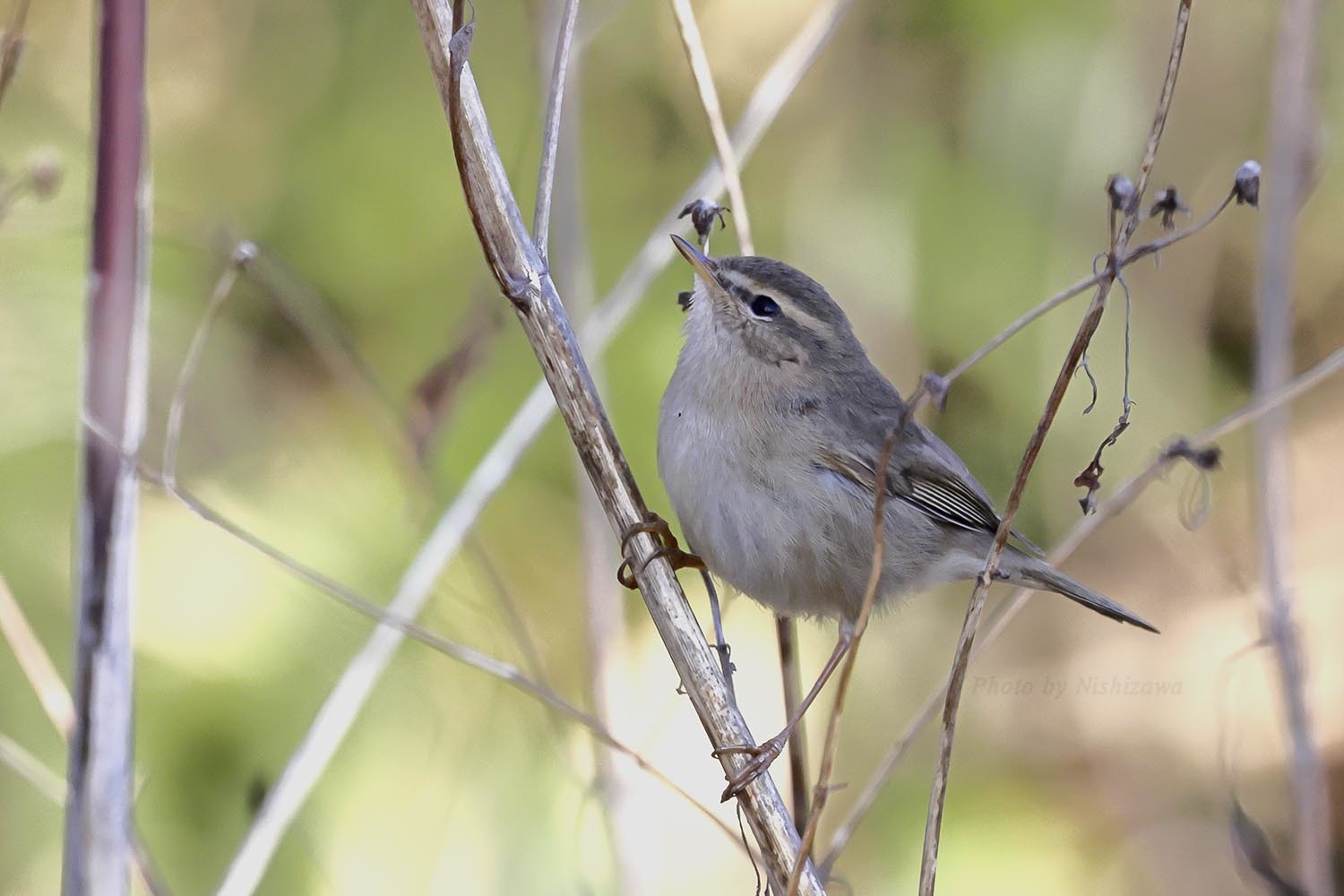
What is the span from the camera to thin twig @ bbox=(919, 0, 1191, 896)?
162 cm

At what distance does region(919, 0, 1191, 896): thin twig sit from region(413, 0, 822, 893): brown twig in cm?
24

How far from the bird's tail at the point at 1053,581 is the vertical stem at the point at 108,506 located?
187 cm

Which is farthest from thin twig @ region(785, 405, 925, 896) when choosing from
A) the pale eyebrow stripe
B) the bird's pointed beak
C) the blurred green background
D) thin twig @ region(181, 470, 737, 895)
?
the blurred green background

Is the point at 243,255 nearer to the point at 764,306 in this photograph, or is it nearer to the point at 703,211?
the point at 703,211

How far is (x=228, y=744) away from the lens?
3285mm

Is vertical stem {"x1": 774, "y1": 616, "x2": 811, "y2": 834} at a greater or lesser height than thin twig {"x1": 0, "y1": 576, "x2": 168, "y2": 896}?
greater

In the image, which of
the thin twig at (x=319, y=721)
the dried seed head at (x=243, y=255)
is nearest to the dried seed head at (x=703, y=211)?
the dried seed head at (x=243, y=255)

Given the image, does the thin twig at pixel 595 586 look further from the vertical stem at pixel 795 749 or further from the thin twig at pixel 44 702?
the thin twig at pixel 44 702

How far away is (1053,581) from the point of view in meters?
2.91

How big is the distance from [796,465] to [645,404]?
45.1 inches

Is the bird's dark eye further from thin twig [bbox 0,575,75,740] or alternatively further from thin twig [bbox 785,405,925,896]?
thin twig [bbox 0,575,75,740]

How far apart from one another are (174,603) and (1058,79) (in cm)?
309

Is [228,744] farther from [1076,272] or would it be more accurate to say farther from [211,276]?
[1076,272]

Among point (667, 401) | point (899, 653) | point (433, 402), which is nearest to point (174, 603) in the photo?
point (433, 402)
